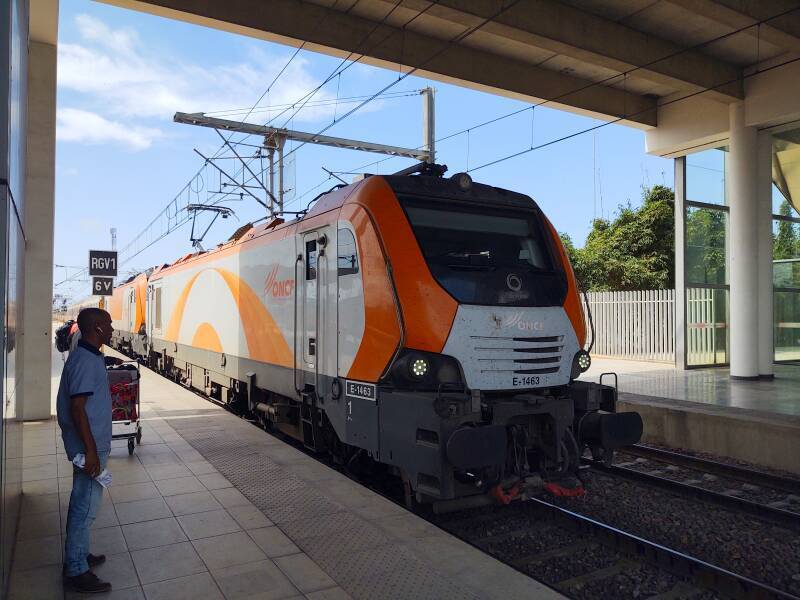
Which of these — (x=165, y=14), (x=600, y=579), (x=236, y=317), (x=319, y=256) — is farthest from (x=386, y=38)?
(x=600, y=579)

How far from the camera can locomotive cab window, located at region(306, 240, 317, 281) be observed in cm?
686

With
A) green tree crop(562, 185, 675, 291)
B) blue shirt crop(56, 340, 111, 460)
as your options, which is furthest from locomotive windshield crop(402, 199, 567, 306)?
green tree crop(562, 185, 675, 291)

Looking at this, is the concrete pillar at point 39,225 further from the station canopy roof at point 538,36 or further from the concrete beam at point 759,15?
the concrete beam at point 759,15

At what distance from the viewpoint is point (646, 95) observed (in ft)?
52.2

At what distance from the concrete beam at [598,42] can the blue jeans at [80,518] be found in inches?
339

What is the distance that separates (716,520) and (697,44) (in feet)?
33.5

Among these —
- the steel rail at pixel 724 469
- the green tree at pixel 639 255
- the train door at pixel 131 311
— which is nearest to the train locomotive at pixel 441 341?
the steel rail at pixel 724 469

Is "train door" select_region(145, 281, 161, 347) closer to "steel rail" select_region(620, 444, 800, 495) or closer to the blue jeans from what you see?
"steel rail" select_region(620, 444, 800, 495)

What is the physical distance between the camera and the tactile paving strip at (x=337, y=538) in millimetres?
3900

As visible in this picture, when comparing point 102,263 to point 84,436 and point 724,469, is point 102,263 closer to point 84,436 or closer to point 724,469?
point 84,436

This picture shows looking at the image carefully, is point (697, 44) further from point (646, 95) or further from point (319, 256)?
point (319, 256)

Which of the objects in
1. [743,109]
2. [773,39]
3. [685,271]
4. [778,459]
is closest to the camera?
[778,459]

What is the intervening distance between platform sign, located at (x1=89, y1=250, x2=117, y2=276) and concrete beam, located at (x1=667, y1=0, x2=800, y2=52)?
455 inches

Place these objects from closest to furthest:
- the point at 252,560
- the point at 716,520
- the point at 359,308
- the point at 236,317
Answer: the point at 252,560 → the point at 359,308 → the point at 716,520 → the point at 236,317
